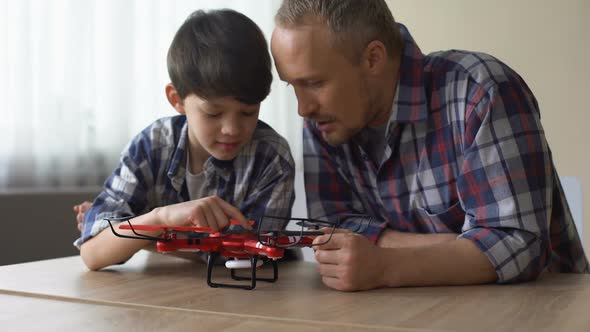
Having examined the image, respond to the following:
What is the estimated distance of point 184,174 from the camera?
1.38 metres

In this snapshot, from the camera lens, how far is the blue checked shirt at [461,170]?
1083 millimetres

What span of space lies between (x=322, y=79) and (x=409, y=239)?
1.09 feet

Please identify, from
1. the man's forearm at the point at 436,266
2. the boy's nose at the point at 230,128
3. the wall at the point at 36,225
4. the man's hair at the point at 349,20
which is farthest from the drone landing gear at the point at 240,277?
the wall at the point at 36,225

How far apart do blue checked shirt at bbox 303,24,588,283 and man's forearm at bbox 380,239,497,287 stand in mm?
26

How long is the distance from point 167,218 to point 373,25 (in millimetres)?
524

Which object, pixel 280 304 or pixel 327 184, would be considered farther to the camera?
pixel 327 184

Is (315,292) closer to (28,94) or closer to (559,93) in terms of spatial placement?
(28,94)

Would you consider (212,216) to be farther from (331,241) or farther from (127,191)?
(127,191)

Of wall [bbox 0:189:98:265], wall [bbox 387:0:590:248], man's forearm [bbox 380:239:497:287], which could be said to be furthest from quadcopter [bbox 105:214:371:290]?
wall [bbox 387:0:590:248]

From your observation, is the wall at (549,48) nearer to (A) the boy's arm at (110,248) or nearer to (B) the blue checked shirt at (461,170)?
(B) the blue checked shirt at (461,170)

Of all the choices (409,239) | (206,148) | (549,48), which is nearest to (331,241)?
(409,239)

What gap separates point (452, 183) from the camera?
124 centimetres

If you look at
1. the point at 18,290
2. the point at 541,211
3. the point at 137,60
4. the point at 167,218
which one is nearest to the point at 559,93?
the point at 137,60

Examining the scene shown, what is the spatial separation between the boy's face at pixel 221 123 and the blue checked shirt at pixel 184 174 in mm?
64
